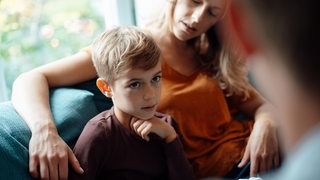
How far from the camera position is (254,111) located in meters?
1.82

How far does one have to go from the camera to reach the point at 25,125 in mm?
1358

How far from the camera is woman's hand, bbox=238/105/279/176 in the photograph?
161cm

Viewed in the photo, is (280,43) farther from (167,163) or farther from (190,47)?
(190,47)

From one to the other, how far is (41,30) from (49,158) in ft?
3.53

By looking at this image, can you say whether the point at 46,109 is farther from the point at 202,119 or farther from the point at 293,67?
the point at 293,67

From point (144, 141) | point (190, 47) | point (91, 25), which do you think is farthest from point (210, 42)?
point (91, 25)

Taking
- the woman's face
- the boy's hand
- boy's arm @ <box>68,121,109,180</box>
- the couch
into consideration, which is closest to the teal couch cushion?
the couch

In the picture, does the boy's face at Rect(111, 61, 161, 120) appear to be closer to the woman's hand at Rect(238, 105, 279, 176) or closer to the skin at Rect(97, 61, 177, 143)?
the skin at Rect(97, 61, 177, 143)

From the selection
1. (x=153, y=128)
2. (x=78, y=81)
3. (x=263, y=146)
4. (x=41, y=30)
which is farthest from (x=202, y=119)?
(x=41, y=30)

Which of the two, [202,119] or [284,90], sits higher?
[284,90]

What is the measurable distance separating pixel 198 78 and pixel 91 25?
0.87 meters

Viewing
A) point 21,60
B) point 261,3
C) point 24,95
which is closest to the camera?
point 261,3

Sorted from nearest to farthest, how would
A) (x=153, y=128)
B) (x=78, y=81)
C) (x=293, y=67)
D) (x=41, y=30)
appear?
1. (x=293, y=67)
2. (x=153, y=128)
3. (x=78, y=81)
4. (x=41, y=30)

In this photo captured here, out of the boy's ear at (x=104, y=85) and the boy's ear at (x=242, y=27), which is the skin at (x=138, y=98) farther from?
the boy's ear at (x=242, y=27)
